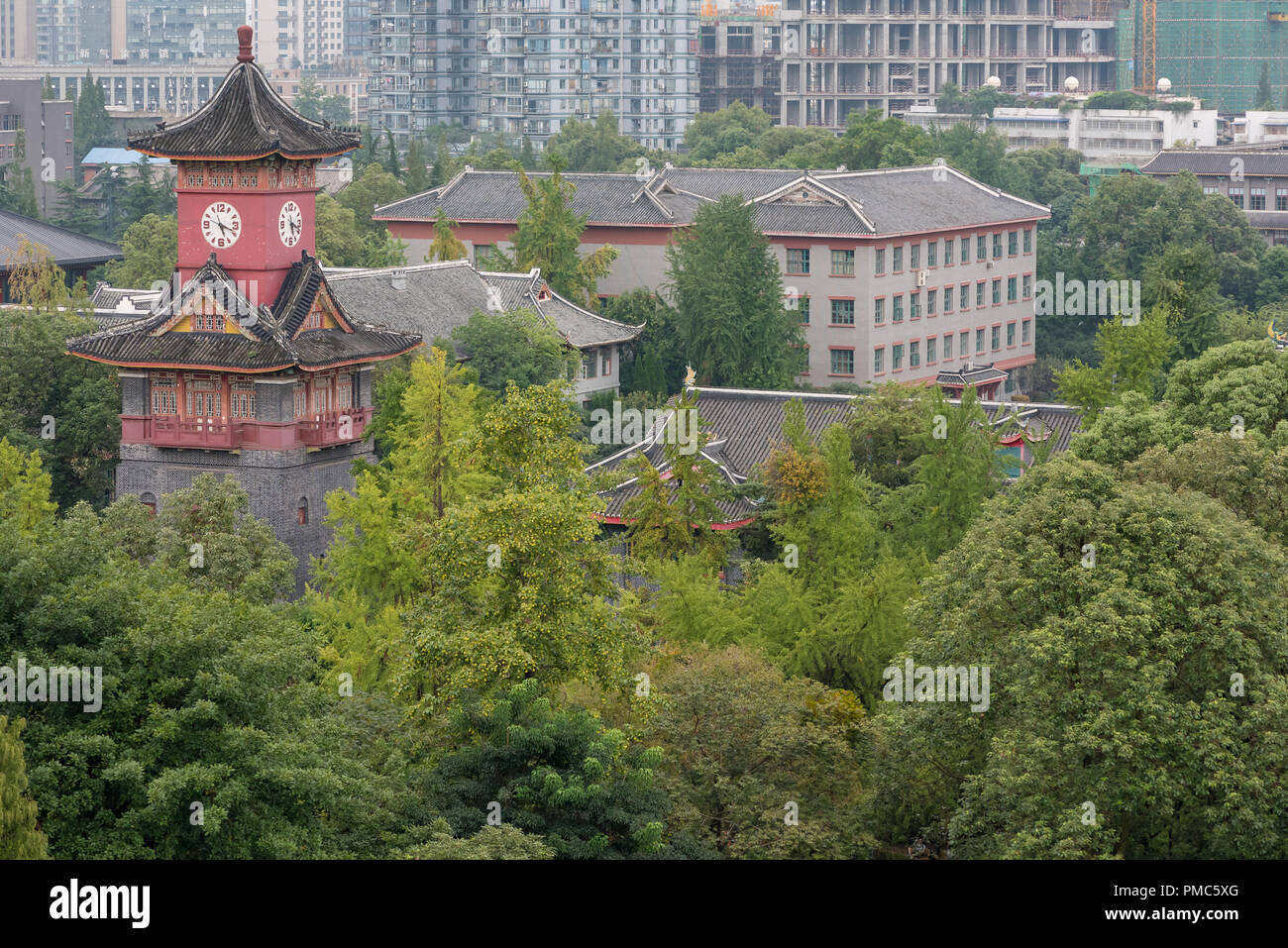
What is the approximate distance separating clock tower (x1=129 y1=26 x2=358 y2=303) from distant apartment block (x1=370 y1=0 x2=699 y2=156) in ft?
334

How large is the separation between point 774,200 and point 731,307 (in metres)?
9.85

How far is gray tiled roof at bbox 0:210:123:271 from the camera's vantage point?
69.4 m

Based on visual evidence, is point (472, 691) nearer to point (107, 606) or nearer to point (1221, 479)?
point (107, 606)

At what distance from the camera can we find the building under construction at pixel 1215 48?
494ft

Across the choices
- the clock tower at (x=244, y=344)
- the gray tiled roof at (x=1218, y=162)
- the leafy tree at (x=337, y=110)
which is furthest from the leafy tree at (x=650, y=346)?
the leafy tree at (x=337, y=110)

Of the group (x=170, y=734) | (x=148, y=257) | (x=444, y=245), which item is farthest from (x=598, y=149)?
(x=170, y=734)

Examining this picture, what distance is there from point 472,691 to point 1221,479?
12.9m

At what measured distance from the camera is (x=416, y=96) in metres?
150

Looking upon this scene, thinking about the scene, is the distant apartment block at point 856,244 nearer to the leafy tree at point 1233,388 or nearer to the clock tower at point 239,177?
the clock tower at point 239,177

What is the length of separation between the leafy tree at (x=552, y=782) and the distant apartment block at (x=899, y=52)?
412 feet

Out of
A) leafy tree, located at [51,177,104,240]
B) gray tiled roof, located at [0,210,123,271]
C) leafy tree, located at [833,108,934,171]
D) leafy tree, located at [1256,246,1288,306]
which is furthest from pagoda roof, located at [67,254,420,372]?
leafy tree, located at [51,177,104,240]

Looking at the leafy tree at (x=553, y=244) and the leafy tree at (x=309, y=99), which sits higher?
the leafy tree at (x=309, y=99)

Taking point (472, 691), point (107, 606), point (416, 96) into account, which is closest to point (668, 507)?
point (472, 691)

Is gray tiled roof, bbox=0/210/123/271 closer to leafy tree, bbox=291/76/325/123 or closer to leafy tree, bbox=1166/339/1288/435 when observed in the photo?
leafy tree, bbox=1166/339/1288/435
